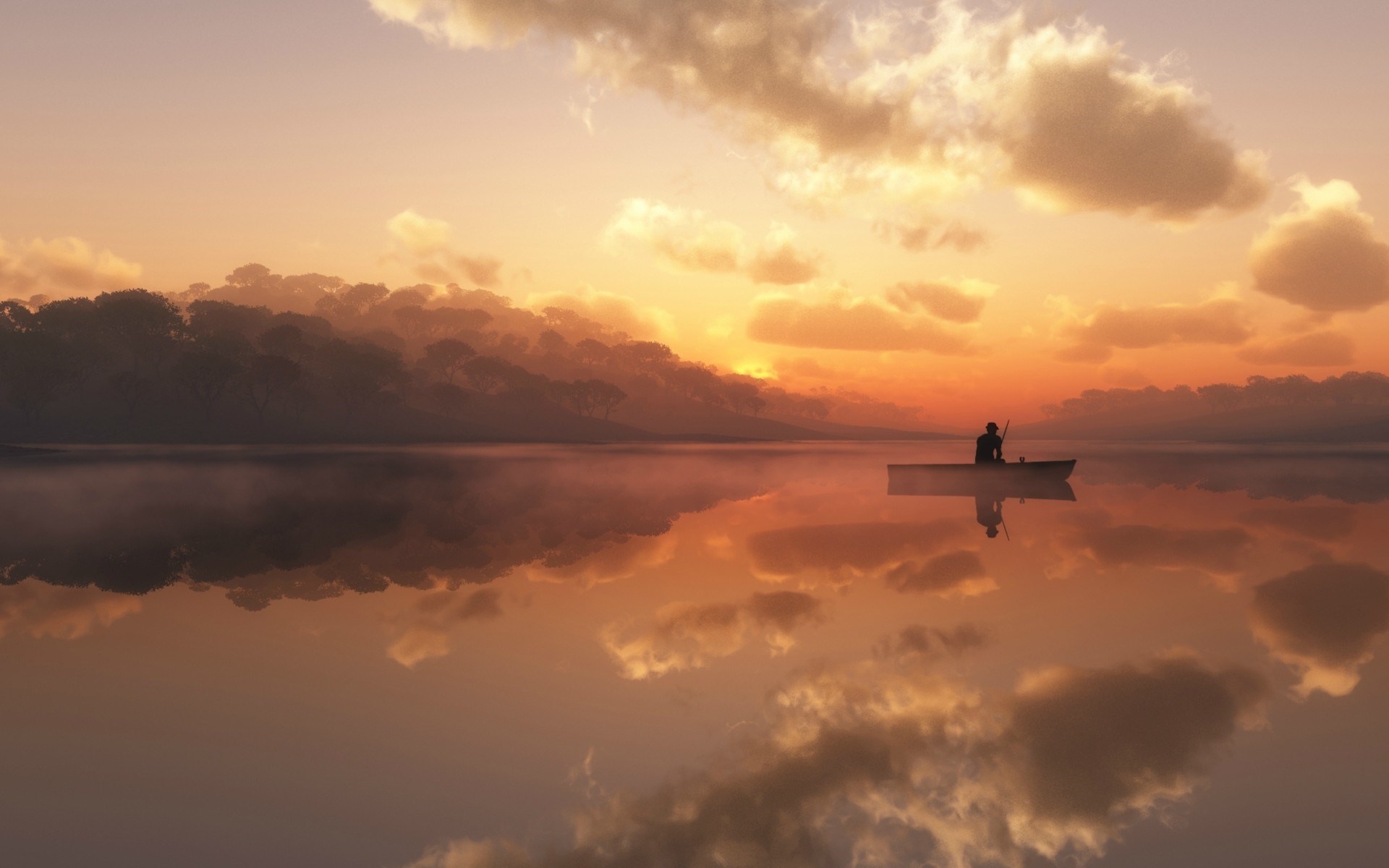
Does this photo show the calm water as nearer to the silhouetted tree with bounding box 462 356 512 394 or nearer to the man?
the man

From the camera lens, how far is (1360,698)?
9055mm

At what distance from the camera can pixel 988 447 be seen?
136 feet

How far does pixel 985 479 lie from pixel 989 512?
427 inches

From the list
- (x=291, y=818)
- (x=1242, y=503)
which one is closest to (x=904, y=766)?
(x=291, y=818)

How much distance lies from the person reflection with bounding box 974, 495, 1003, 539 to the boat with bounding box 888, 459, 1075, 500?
3.64 ft

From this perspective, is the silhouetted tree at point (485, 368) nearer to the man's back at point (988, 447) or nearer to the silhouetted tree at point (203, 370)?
the silhouetted tree at point (203, 370)

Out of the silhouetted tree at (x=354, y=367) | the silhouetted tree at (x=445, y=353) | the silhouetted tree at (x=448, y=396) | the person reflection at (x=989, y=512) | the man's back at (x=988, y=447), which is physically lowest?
the person reflection at (x=989, y=512)

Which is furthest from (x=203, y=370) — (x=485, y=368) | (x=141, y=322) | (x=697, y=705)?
(x=697, y=705)

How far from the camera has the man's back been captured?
40.9 m

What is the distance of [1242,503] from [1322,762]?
3193 cm

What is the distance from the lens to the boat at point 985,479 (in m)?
39.6

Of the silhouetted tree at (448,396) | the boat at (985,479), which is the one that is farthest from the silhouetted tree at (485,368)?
the boat at (985,479)

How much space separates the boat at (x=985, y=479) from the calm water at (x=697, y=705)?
59.4ft

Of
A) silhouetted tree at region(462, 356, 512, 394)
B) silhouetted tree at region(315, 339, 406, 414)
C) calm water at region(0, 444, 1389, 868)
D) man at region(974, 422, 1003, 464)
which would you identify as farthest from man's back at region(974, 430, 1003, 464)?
silhouetted tree at region(462, 356, 512, 394)
